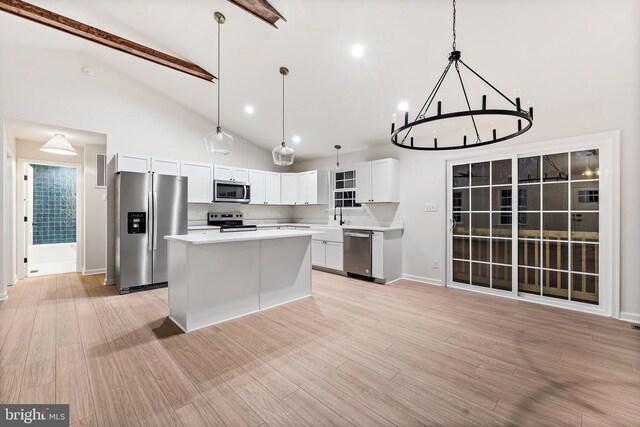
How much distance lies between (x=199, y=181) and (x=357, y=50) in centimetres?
357

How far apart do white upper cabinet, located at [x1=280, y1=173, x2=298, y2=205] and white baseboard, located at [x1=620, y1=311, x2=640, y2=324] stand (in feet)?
17.6

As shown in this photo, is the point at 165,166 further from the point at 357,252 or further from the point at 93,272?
the point at 357,252

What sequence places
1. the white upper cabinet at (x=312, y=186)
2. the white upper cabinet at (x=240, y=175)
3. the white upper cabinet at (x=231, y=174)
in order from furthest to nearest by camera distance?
the white upper cabinet at (x=312, y=186) → the white upper cabinet at (x=240, y=175) → the white upper cabinet at (x=231, y=174)

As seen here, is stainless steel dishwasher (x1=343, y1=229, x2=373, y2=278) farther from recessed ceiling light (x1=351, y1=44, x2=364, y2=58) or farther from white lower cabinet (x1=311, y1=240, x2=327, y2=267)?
recessed ceiling light (x1=351, y1=44, x2=364, y2=58)

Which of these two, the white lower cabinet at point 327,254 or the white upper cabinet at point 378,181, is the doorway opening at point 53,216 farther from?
the white upper cabinet at point 378,181

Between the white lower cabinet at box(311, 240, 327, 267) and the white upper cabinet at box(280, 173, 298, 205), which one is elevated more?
the white upper cabinet at box(280, 173, 298, 205)

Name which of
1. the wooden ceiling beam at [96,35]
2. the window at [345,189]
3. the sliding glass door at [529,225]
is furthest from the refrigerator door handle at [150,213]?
the sliding glass door at [529,225]

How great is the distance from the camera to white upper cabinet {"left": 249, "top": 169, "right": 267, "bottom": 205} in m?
5.98

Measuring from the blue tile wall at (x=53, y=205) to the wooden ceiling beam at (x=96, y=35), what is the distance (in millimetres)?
5114

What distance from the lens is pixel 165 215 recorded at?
175 inches

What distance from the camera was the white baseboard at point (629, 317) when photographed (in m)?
2.98

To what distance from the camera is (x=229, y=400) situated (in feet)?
5.76

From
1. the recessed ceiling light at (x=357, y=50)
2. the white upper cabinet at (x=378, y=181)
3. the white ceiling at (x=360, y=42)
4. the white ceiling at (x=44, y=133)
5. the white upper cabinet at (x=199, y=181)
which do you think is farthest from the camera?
the white upper cabinet at (x=199, y=181)

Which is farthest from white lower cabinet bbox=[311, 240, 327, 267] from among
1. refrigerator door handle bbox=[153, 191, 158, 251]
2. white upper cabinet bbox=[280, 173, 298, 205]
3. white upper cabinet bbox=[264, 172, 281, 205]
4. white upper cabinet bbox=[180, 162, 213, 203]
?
refrigerator door handle bbox=[153, 191, 158, 251]
